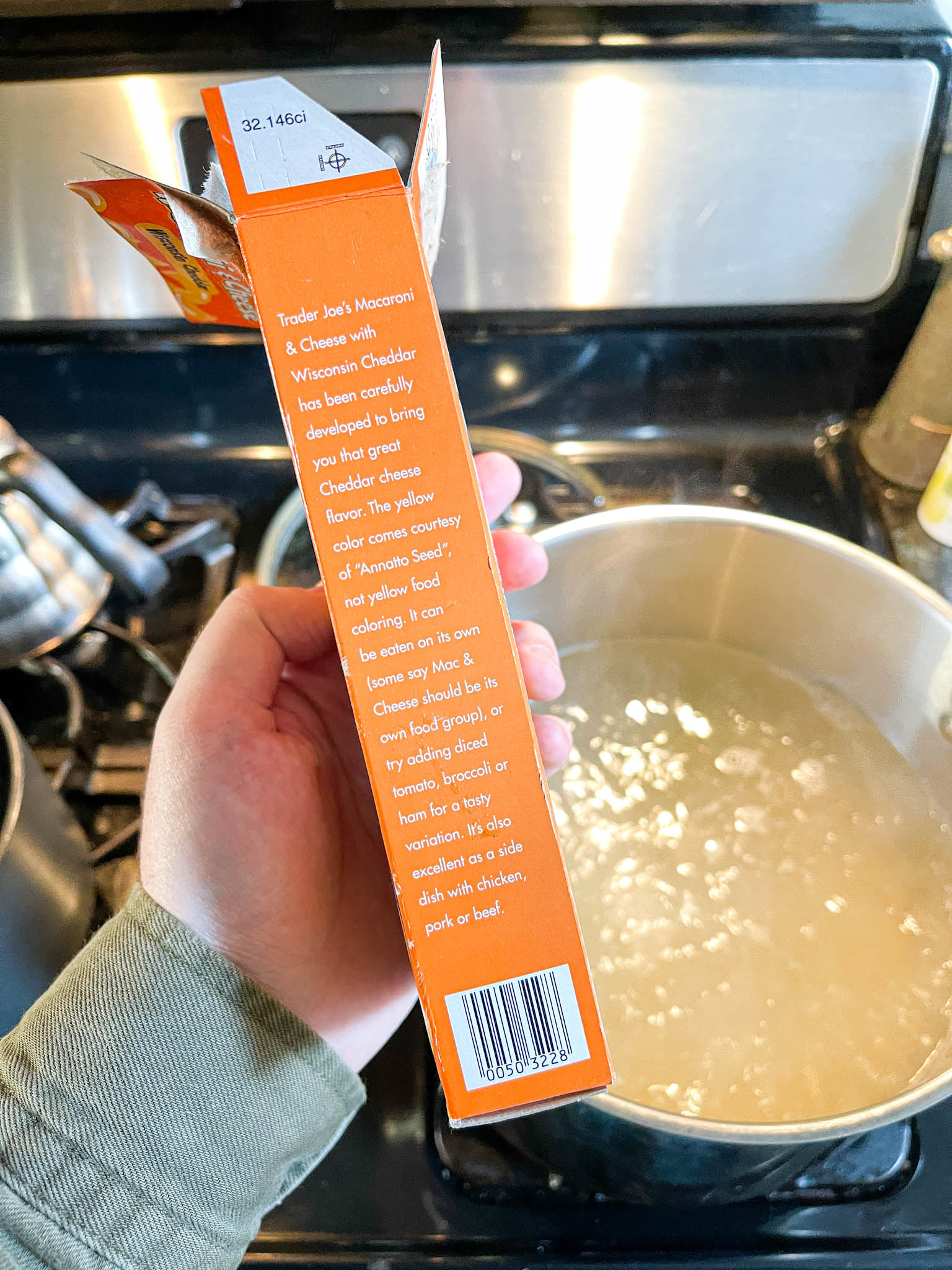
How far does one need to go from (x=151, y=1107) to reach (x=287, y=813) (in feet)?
0.41

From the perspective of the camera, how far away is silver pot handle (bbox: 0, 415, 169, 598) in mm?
485

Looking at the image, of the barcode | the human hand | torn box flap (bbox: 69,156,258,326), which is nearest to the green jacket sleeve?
the human hand

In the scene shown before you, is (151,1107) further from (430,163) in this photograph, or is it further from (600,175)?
(600,175)

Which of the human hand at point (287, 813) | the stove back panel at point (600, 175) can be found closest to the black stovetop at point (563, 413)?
the stove back panel at point (600, 175)

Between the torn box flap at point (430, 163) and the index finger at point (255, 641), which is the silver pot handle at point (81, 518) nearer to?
the index finger at point (255, 641)

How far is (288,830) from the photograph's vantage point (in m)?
0.41

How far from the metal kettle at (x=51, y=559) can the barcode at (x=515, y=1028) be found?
0.38 m

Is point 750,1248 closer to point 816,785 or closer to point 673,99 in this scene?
point 816,785

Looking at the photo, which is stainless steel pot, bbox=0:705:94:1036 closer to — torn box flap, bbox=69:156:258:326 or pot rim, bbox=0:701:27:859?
pot rim, bbox=0:701:27:859

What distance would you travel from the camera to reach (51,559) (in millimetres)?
540

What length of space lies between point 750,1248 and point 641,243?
53 centimetres

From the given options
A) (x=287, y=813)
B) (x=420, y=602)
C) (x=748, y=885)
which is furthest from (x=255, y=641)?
(x=748, y=885)

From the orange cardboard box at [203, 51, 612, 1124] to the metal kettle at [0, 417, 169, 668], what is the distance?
12.2 inches

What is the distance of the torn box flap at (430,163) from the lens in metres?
0.25
